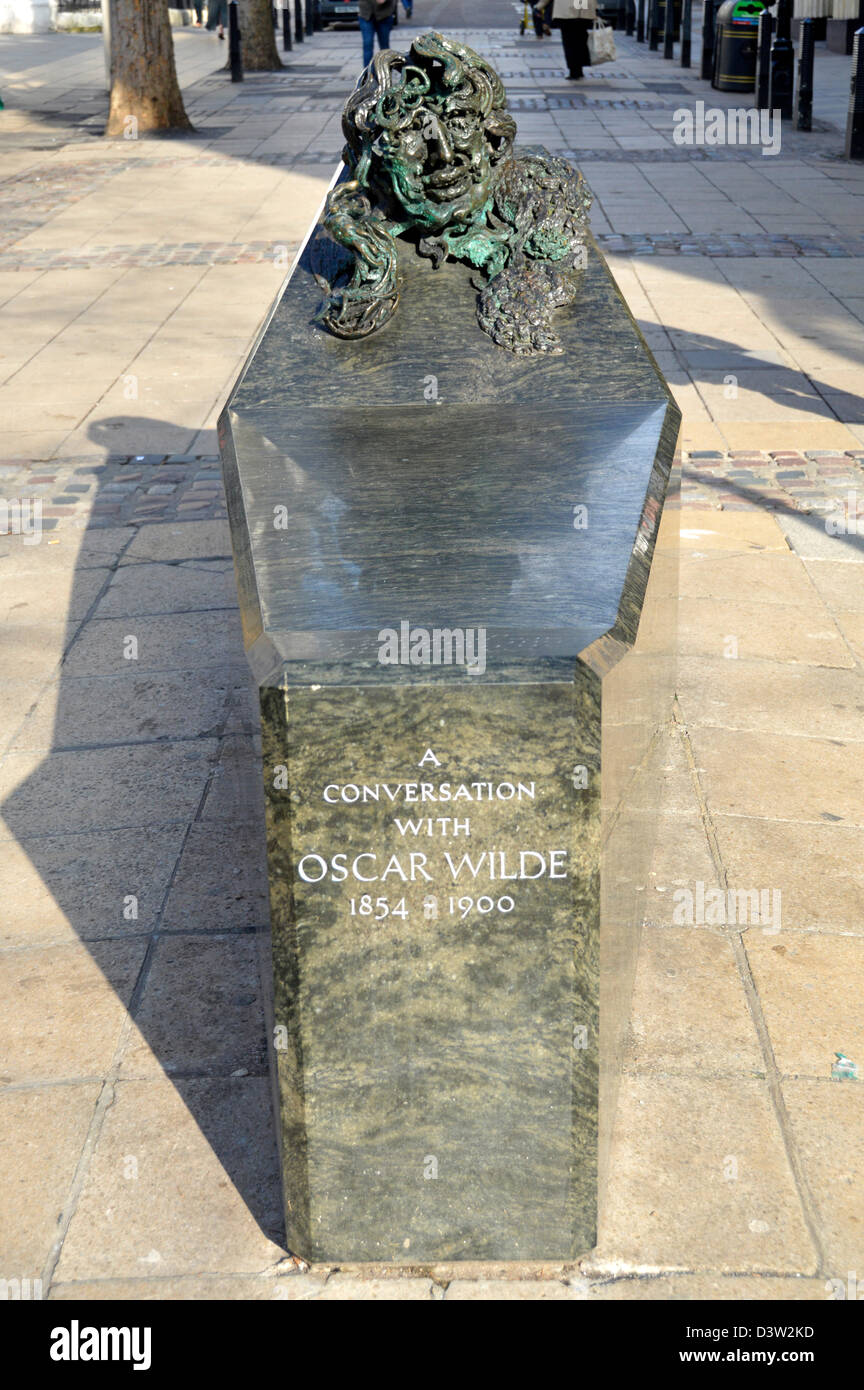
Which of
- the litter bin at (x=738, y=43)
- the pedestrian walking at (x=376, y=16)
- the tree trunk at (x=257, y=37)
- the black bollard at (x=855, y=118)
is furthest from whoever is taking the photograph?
the tree trunk at (x=257, y=37)

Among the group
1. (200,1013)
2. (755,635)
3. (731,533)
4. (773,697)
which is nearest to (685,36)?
(731,533)

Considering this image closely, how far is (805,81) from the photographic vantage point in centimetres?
1741

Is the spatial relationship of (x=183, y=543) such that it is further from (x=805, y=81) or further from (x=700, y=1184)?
(x=805, y=81)

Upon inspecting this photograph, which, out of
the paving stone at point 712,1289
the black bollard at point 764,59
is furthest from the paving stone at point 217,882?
the black bollard at point 764,59

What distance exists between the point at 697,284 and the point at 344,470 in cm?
804

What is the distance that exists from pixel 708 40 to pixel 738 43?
6.75 feet

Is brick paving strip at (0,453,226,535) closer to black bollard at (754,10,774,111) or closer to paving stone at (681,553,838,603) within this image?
paving stone at (681,553,838,603)

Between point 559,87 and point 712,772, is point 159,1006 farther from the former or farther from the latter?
point 559,87

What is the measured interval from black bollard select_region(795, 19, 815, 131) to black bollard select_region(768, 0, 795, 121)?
24.3 inches

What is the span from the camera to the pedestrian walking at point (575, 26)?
2102 cm

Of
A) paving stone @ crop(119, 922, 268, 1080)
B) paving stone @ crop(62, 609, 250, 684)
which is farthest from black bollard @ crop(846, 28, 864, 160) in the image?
paving stone @ crop(119, 922, 268, 1080)

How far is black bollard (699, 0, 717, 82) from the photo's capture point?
22578 millimetres

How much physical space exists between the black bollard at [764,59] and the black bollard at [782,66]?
13 cm

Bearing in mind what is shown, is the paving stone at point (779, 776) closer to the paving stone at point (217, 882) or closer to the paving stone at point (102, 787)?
the paving stone at point (217, 882)
